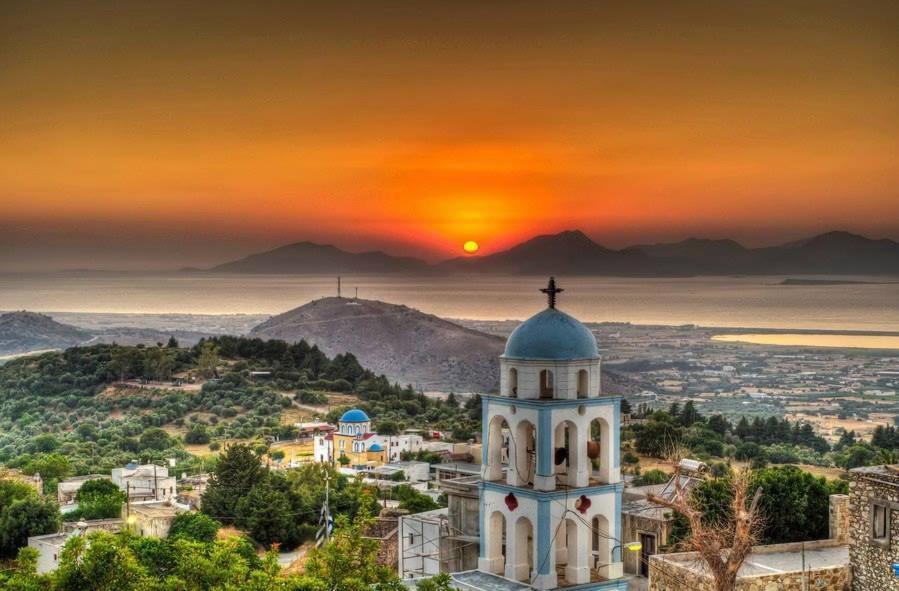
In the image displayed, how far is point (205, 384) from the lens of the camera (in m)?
95.2

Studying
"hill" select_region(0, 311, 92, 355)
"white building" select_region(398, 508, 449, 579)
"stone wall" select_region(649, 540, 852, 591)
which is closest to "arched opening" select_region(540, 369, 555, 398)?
"stone wall" select_region(649, 540, 852, 591)

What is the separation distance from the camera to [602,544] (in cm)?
1803

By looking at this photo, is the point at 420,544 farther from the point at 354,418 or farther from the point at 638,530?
the point at 354,418

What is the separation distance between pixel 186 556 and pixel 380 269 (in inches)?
4946

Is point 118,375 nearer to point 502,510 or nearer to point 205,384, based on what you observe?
point 205,384

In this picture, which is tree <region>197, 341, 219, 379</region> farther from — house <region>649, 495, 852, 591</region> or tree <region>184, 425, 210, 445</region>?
house <region>649, 495, 852, 591</region>

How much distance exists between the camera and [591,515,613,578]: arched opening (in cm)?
1795

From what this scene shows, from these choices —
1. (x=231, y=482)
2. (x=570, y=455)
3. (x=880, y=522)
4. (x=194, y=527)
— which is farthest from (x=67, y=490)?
(x=880, y=522)

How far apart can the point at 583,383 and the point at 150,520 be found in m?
22.5

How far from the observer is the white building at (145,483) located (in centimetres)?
4681

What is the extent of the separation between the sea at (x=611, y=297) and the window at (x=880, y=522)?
60993 millimetres

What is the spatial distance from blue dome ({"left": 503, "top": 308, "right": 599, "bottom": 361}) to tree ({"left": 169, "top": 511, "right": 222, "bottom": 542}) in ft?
62.1

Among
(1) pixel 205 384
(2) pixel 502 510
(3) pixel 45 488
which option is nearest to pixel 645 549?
(2) pixel 502 510

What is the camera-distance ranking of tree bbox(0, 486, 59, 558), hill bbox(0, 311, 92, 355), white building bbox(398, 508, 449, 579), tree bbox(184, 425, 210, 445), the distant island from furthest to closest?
1. hill bbox(0, 311, 92, 355)
2. the distant island
3. tree bbox(184, 425, 210, 445)
4. tree bbox(0, 486, 59, 558)
5. white building bbox(398, 508, 449, 579)
